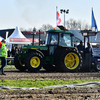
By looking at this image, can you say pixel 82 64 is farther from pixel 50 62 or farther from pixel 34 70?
pixel 34 70

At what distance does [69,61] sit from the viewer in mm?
13562

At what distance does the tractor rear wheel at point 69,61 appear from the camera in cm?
1311

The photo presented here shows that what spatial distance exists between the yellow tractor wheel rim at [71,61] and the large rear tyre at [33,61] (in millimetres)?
1477

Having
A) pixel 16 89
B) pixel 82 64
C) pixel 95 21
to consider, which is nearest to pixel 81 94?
pixel 16 89

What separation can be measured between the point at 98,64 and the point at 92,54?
677mm

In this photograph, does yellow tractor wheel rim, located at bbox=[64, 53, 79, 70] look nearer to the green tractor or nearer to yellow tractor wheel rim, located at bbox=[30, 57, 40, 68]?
the green tractor

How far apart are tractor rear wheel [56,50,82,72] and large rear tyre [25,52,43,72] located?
1.05 metres

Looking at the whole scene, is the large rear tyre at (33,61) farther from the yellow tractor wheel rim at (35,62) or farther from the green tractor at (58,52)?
the green tractor at (58,52)

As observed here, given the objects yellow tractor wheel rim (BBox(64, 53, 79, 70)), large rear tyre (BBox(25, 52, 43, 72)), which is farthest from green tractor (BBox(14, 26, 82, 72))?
large rear tyre (BBox(25, 52, 43, 72))

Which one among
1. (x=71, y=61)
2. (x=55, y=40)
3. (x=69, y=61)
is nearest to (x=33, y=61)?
(x=55, y=40)

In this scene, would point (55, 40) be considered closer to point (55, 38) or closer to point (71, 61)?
point (55, 38)

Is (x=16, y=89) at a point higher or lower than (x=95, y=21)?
lower

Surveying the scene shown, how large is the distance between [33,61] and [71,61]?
2.11m

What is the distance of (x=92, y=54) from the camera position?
14.3 metres
